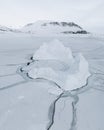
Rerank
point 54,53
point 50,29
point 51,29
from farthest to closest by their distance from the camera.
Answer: point 50,29 → point 51,29 → point 54,53

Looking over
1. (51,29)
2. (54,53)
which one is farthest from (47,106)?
(51,29)

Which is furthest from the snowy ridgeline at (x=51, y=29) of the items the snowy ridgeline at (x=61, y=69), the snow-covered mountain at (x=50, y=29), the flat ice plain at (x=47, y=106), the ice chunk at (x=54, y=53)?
the flat ice plain at (x=47, y=106)

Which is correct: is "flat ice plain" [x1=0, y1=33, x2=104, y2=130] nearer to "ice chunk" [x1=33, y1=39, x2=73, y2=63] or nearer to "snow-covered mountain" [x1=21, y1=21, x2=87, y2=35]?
"ice chunk" [x1=33, y1=39, x2=73, y2=63]

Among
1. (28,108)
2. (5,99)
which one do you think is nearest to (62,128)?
(28,108)

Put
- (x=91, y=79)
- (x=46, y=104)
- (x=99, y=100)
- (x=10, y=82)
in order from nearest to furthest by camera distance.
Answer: (x=46, y=104) → (x=99, y=100) → (x=10, y=82) → (x=91, y=79)

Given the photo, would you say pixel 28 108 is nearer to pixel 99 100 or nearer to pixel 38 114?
pixel 38 114

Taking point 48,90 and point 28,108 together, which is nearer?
point 28,108

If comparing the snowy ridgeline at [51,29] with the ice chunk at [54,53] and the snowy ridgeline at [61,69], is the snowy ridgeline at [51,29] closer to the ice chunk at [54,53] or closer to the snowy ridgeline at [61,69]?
the ice chunk at [54,53]

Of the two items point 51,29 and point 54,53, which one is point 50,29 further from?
point 54,53
